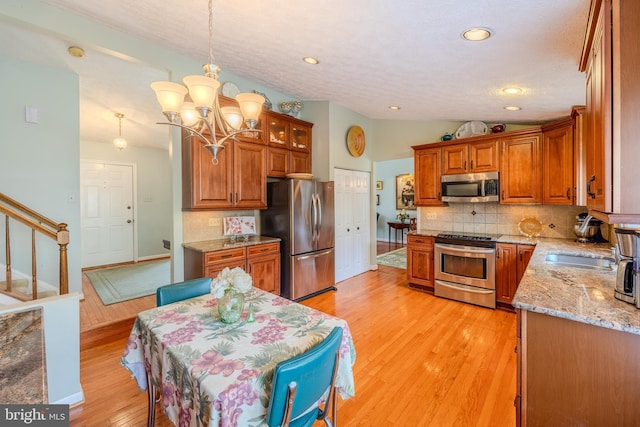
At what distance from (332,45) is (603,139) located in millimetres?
2045

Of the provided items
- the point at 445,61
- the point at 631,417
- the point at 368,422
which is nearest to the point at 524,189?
the point at 445,61

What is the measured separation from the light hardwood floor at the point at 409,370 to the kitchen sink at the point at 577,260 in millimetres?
904

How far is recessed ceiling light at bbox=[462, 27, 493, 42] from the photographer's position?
6.49 feet

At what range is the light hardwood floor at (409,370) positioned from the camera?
188 cm

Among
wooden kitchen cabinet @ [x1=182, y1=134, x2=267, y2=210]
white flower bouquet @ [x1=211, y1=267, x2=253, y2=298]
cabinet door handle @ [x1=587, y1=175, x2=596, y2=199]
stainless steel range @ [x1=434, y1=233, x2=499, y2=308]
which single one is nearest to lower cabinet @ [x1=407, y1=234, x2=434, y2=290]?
stainless steel range @ [x1=434, y1=233, x2=499, y2=308]

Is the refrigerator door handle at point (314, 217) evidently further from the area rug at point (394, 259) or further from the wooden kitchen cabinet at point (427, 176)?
the area rug at point (394, 259)

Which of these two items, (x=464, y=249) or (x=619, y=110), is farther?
(x=464, y=249)

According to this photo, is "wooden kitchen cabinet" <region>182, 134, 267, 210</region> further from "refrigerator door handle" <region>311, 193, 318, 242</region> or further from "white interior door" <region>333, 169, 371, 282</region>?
"white interior door" <region>333, 169, 371, 282</region>

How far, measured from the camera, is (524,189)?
3.59m

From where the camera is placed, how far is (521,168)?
3600mm

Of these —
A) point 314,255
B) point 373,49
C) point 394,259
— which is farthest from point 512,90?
point 394,259

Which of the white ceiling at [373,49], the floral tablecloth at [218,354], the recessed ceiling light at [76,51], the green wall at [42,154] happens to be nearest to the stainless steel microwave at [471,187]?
the white ceiling at [373,49]

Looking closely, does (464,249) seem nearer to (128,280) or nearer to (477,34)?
(477,34)

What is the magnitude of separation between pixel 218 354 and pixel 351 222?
3.94m
